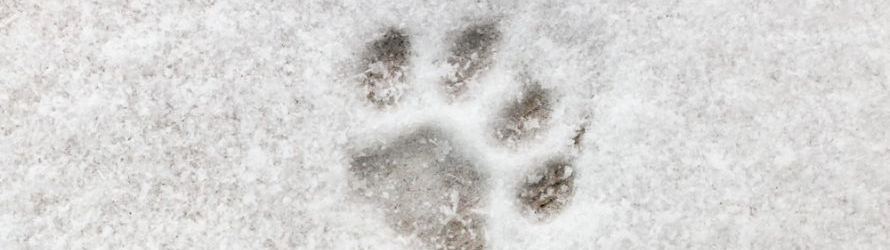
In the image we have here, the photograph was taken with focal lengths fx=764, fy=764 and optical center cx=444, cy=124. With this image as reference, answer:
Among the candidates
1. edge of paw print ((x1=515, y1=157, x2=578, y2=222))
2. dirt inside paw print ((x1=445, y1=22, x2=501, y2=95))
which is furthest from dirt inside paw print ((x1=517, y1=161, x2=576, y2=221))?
dirt inside paw print ((x1=445, y1=22, x2=501, y2=95))

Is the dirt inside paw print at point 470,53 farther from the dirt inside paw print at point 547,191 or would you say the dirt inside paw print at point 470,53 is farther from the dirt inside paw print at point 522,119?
the dirt inside paw print at point 547,191

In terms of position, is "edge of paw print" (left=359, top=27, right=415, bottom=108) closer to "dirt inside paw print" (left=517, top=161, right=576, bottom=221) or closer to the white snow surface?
the white snow surface

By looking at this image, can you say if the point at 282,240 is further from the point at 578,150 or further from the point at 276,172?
the point at 578,150

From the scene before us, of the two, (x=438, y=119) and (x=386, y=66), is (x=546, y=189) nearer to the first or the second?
Answer: (x=438, y=119)

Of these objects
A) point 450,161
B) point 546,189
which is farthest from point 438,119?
point 546,189

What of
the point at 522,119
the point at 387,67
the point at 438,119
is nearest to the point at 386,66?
Answer: the point at 387,67

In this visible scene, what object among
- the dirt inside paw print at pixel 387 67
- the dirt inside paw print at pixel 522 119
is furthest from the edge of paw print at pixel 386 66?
the dirt inside paw print at pixel 522 119

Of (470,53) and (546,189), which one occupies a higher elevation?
(470,53)
